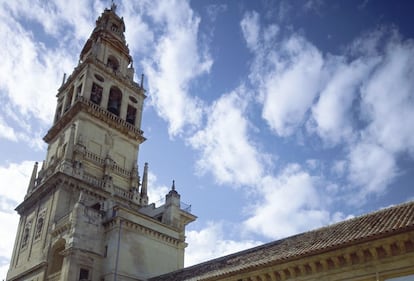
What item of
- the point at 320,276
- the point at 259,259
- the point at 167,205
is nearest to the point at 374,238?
the point at 320,276

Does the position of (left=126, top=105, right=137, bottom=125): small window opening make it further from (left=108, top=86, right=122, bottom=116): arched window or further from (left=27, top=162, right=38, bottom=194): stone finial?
(left=27, top=162, right=38, bottom=194): stone finial

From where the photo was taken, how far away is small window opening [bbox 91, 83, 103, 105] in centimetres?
4034

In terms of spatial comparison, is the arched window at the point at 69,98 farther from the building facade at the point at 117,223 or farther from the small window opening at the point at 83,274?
the small window opening at the point at 83,274

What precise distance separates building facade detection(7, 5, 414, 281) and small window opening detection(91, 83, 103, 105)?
109mm

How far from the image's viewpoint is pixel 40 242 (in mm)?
31750

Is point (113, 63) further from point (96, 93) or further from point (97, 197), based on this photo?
point (97, 197)

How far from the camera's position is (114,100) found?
141 ft

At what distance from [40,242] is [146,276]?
9.45 metres

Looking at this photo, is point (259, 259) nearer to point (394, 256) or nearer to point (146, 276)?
point (394, 256)

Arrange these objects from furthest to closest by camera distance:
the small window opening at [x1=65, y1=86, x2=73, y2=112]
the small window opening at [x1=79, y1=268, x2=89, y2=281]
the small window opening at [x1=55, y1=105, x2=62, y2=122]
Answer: the small window opening at [x1=55, y1=105, x2=62, y2=122] → the small window opening at [x1=65, y1=86, x2=73, y2=112] → the small window opening at [x1=79, y1=268, x2=89, y2=281]

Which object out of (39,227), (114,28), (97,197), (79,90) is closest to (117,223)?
(97,197)

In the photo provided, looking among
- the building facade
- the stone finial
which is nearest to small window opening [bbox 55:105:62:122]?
the building facade

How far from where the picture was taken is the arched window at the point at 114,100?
41719 mm

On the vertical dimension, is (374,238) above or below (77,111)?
below
